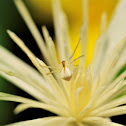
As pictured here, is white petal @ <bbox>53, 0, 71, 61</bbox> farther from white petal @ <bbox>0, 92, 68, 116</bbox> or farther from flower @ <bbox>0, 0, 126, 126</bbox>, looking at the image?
white petal @ <bbox>0, 92, 68, 116</bbox>

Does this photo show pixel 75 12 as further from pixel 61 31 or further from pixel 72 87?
pixel 72 87

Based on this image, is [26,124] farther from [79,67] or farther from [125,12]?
[125,12]

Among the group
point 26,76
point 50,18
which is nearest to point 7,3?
point 50,18

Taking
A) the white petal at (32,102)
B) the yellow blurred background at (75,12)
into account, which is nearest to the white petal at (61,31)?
the white petal at (32,102)

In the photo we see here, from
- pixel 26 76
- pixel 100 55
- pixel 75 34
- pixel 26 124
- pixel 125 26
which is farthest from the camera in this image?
pixel 75 34

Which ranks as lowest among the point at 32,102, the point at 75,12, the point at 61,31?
the point at 32,102

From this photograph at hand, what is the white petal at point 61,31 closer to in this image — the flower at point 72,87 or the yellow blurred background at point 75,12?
the flower at point 72,87

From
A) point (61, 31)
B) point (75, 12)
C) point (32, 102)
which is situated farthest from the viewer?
point (75, 12)

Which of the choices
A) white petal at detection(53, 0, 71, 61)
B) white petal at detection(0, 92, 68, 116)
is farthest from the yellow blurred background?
white petal at detection(0, 92, 68, 116)

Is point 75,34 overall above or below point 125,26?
above

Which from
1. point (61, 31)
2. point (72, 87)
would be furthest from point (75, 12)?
point (72, 87)

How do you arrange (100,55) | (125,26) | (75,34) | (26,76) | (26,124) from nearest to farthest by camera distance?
(26,124)
(26,76)
(100,55)
(125,26)
(75,34)
